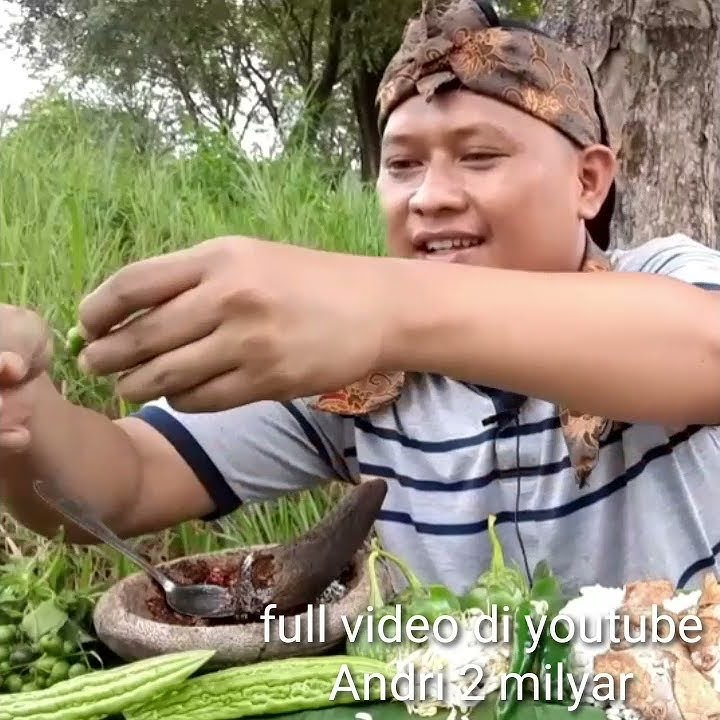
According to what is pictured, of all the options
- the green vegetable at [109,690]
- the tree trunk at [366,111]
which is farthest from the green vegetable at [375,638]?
the tree trunk at [366,111]

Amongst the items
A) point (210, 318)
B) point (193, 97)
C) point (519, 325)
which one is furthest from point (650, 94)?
point (193, 97)

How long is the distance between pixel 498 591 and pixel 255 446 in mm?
392

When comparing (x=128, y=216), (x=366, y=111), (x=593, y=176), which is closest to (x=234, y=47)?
(x=366, y=111)

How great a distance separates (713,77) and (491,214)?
37.7 inches

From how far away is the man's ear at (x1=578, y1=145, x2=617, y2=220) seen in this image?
956 millimetres

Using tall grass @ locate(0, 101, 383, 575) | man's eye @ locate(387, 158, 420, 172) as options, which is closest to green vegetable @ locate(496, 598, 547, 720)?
man's eye @ locate(387, 158, 420, 172)

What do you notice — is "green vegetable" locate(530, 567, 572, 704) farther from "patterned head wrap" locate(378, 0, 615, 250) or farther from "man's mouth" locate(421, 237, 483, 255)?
"patterned head wrap" locate(378, 0, 615, 250)

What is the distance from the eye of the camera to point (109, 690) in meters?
0.64

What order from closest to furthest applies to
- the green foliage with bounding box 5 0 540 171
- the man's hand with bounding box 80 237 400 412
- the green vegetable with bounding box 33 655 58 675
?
1. the man's hand with bounding box 80 237 400 412
2. the green vegetable with bounding box 33 655 58 675
3. the green foliage with bounding box 5 0 540 171

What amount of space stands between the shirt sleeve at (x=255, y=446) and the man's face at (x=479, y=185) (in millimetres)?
210

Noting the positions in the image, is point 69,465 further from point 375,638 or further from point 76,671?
point 375,638

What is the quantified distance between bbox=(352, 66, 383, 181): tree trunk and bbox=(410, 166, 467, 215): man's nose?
375cm

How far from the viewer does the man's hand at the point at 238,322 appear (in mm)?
473

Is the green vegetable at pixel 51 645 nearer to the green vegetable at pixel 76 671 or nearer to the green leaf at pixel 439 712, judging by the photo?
the green vegetable at pixel 76 671
